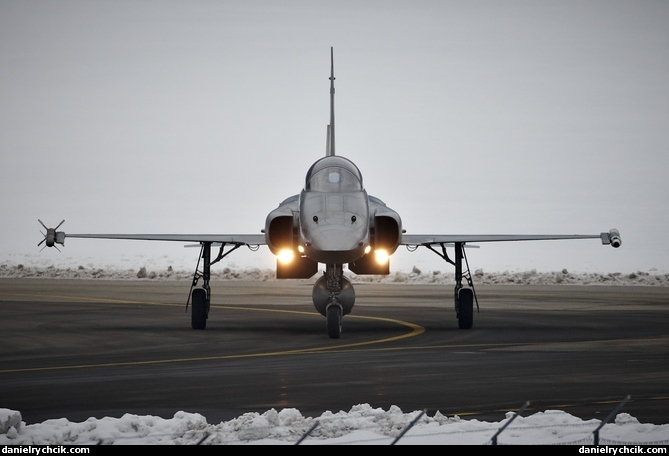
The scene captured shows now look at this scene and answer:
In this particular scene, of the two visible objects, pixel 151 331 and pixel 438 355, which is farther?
pixel 151 331

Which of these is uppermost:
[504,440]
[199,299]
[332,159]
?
[332,159]

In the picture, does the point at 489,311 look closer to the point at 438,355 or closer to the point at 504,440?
the point at 438,355

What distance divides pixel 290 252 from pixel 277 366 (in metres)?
8.33

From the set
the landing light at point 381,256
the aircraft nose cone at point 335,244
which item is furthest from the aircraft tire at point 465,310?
the aircraft nose cone at point 335,244

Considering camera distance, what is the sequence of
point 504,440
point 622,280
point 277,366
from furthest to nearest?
point 622,280 → point 277,366 → point 504,440

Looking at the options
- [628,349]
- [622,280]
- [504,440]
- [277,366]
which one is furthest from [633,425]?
[622,280]

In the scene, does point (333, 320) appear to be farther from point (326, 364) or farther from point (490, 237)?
point (490, 237)

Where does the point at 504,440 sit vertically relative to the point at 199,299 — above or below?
below

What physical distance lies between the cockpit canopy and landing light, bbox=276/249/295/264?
5.76 ft

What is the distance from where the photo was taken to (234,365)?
17906mm

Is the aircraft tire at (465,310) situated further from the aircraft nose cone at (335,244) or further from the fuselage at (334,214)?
the aircraft nose cone at (335,244)

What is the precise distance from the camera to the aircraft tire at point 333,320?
77.8ft

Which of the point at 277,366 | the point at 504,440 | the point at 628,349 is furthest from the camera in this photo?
the point at 628,349

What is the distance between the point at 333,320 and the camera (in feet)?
77.7
